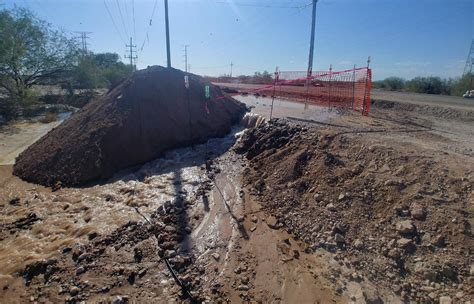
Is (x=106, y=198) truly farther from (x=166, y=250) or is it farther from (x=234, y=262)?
(x=234, y=262)

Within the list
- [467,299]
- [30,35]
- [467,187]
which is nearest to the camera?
[467,299]

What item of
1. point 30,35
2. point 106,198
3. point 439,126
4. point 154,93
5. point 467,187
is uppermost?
point 30,35

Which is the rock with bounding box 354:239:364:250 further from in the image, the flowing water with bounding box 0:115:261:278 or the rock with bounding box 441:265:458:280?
the flowing water with bounding box 0:115:261:278

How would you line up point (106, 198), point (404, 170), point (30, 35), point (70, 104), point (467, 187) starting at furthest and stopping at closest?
1. point (70, 104)
2. point (30, 35)
3. point (106, 198)
4. point (404, 170)
5. point (467, 187)

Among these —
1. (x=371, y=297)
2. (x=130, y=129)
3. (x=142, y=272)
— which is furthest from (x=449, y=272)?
(x=130, y=129)

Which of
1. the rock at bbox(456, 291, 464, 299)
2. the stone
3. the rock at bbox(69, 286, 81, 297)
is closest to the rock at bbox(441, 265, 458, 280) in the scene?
the rock at bbox(456, 291, 464, 299)

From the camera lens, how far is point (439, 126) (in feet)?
27.3

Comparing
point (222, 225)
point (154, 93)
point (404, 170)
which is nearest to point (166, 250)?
point (222, 225)

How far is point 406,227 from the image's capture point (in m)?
3.93

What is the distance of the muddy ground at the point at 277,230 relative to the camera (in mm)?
3631

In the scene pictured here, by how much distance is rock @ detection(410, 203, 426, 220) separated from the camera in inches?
157

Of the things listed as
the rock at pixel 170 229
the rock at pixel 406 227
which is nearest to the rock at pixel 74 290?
the rock at pixel 170 229

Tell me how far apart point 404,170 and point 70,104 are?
2646cm

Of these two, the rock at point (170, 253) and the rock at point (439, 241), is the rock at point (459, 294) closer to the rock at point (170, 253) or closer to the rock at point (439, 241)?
the rock at point (439, 241)
